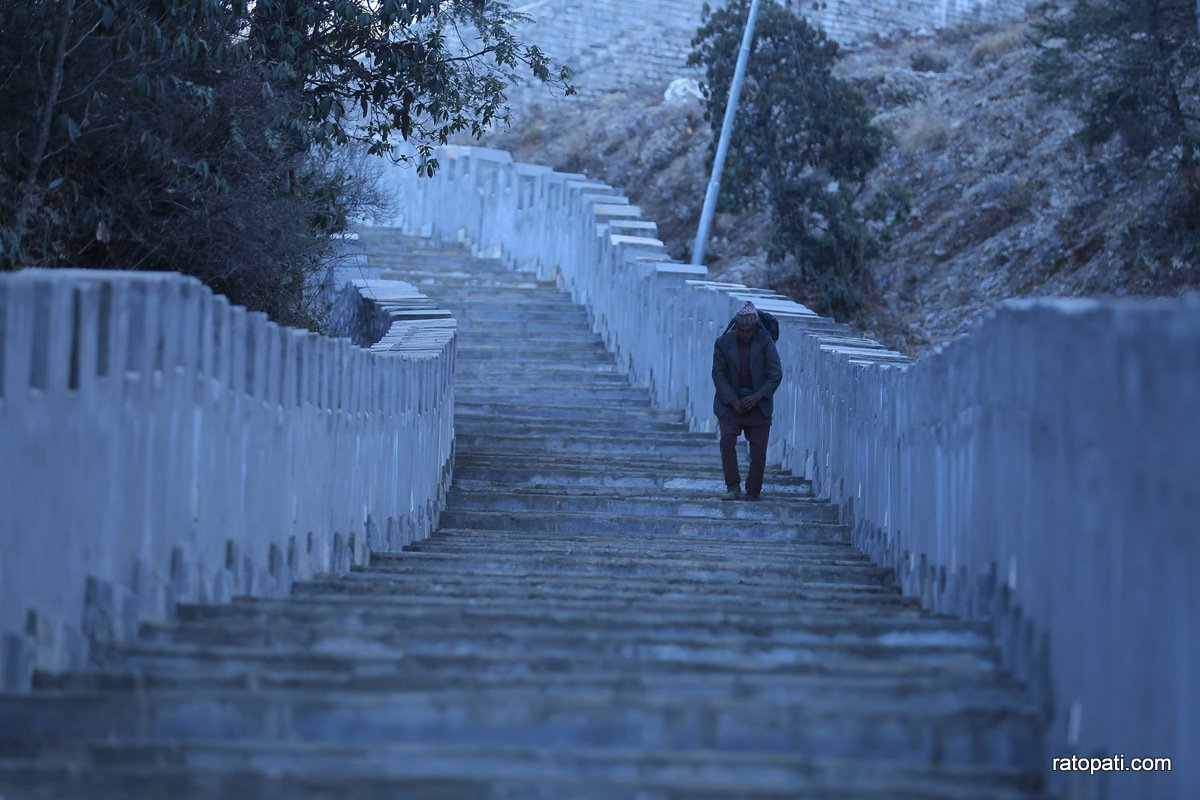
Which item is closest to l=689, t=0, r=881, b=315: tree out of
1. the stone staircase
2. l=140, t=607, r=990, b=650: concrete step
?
the stone staircase

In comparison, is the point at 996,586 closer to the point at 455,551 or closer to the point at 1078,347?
the point at 1078,347

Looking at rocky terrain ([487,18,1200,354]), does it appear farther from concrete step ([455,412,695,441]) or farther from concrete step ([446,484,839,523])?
concrete step ([446,484,839,523])

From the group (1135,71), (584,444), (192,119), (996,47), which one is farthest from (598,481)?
(996,47)

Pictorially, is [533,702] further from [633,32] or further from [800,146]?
[633,32]

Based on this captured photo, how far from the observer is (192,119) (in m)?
10.6

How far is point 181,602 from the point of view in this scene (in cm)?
531

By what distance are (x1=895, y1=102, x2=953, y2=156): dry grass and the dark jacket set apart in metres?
19.0

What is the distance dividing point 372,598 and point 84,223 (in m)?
4.45

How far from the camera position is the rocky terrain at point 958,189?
2284 cm

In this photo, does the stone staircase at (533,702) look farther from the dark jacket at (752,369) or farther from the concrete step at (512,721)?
the dark jacket at (752,369)

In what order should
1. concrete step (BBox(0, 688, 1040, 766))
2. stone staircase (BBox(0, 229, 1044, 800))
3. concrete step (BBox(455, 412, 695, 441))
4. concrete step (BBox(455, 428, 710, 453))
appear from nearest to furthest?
1. stone staircase (BBox(0, 229, 1044, 800))
2. concrete step (BBox(0, 688, 1040, 766))
3. concrete step (BBox(455, 428, 710, 453))
4. concrete step (BBox(455, 412, 695, 441))

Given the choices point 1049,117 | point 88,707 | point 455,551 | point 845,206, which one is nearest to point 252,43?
point 455,551

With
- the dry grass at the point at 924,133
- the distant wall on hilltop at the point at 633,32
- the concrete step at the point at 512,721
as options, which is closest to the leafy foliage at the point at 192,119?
the concrete step at the point at 512,721

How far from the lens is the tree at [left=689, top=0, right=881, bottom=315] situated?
1002 inches
